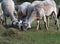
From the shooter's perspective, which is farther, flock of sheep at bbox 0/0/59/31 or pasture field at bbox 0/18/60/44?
flock of sheep at bbox 0/0/59/31

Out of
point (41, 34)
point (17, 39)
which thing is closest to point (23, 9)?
point (41, 34)

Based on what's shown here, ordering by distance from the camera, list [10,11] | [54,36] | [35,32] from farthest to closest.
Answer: [10,11] → [35,32] → [54,36]

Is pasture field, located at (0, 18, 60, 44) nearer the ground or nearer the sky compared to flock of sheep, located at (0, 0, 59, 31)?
nearer the ground

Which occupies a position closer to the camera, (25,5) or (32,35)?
(32,35)

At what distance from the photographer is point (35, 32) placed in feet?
→ 40.9

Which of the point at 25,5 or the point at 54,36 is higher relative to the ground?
the point at 25,5

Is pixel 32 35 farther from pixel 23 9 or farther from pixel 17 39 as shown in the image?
pixel 23 9

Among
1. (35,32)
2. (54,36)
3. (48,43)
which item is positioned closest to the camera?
(48,43)

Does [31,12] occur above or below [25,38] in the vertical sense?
above

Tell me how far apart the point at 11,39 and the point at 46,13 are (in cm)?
337

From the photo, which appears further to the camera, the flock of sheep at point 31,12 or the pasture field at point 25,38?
the flock of sheep at point 31,12

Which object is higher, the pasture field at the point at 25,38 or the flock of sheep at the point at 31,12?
the flock of sheep at the point at 31,12

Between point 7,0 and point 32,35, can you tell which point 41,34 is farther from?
point 7,0

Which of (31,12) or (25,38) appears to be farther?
(31,12)
